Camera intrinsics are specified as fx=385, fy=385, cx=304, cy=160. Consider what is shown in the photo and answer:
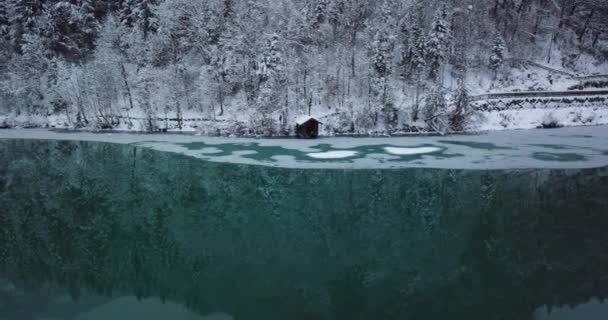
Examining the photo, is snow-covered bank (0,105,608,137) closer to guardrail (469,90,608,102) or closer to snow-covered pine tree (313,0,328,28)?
guardrail (469,90,608,102)

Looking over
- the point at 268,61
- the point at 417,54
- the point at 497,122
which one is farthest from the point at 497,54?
the point at 268,61

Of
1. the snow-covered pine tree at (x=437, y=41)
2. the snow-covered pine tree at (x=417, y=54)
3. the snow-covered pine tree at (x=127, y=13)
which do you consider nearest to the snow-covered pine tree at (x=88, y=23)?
the snow-covered pine tree at (x=127, y=13)

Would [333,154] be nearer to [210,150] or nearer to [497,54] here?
[210,150]

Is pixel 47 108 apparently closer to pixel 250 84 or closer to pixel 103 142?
pixel 103 142

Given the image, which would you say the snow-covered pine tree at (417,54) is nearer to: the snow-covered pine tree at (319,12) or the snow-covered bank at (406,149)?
the snow-covered bank at (406,149)

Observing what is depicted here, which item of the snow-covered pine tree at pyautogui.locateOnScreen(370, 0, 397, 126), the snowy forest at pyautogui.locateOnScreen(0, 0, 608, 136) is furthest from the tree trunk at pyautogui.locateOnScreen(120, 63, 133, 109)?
the snow-covered pine tree at pyautogui.locateOnScreen(370, 0, 397, 126)

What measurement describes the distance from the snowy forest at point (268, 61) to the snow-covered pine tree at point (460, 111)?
0.44 feet

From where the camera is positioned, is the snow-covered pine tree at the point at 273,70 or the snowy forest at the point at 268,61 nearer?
the snow-covered pine tree at the point at 273,70

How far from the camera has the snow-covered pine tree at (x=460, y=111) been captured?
35241mm

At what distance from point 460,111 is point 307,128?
46.6 ft

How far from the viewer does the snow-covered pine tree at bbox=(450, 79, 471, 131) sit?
35.2m

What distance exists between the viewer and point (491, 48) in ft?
153

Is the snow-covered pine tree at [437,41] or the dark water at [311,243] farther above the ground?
the snow-covered pine tree at [437,41]

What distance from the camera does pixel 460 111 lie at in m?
35.5
